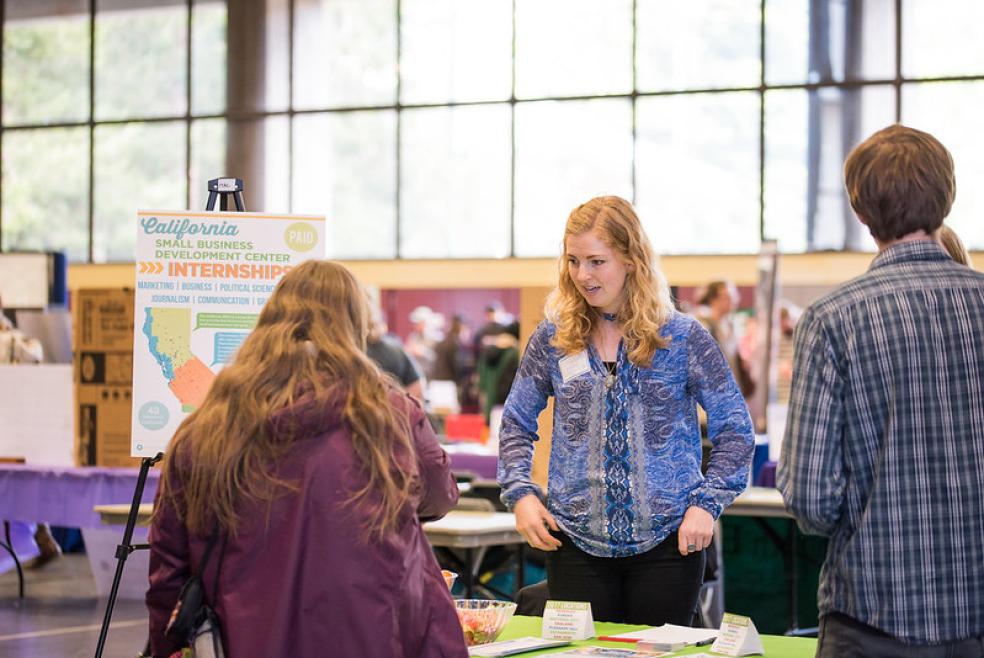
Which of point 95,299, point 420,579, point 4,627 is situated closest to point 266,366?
point 420,579

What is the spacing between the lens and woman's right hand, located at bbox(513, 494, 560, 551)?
2.68m

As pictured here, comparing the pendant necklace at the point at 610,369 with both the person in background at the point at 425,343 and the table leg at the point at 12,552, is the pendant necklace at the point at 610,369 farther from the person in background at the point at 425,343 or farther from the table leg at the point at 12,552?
the person in background at the point at 425,343

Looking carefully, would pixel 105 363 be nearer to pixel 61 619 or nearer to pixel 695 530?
pixel 61 619

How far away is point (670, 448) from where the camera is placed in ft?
8.72

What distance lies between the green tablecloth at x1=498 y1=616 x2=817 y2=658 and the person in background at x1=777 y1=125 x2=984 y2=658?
0.67 m

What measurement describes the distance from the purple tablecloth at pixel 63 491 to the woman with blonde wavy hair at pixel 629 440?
367 cm

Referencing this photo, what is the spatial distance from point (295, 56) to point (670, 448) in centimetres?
1161

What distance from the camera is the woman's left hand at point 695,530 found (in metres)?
2.59

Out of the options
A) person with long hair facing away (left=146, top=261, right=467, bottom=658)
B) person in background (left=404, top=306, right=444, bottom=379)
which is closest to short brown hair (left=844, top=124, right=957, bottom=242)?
person with long hair facing away (left=146, top=261, right=467, bottom=658)

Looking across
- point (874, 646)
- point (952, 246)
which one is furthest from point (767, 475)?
point (874, 646)

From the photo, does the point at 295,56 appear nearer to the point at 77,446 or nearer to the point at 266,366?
the point at 77,446

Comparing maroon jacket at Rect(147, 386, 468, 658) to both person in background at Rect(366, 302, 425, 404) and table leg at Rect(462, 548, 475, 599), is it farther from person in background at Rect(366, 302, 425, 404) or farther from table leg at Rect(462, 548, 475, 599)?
person in background at Rect(366, 302, 425, 404)

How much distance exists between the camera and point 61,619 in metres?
6.25

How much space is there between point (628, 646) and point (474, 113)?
10875 mm
